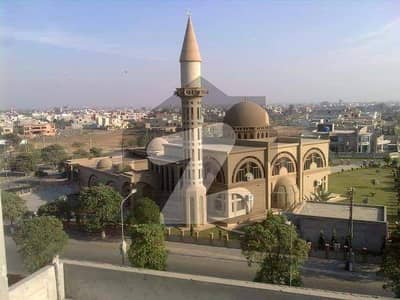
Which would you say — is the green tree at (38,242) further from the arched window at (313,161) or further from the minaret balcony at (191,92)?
the arched window at (313,161)

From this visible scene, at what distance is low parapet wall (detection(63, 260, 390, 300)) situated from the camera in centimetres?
1153

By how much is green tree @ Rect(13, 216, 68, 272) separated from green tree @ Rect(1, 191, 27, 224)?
6.22 m

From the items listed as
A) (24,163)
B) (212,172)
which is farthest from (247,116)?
(24,163)

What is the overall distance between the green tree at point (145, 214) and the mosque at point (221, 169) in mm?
2671

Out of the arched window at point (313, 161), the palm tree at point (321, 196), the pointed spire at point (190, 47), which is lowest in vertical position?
the palm tree at point (321, 196)

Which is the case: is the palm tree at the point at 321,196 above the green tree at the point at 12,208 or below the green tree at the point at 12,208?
below

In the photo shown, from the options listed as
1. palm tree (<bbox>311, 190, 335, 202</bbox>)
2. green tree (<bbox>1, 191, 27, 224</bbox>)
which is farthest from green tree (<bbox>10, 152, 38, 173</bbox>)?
palm tree (<bbox>311, 190, 335, 202</bbox>)

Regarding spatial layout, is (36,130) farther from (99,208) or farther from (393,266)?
(393,266)

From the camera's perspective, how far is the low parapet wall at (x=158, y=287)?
11.5 m

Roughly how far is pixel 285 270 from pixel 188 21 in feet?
55.0

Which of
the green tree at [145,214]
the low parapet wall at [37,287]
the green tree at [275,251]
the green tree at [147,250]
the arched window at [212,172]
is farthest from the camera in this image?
the arched window at [212,172]

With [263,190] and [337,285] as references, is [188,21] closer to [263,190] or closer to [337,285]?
[263,190]

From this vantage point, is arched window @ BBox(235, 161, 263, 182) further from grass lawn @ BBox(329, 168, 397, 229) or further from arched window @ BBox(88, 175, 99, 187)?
arched window @ BBox(88, 175, 99, 187)

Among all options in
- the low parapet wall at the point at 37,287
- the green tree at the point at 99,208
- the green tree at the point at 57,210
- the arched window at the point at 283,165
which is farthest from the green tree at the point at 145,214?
the low parapet wall at the point at 37,287
